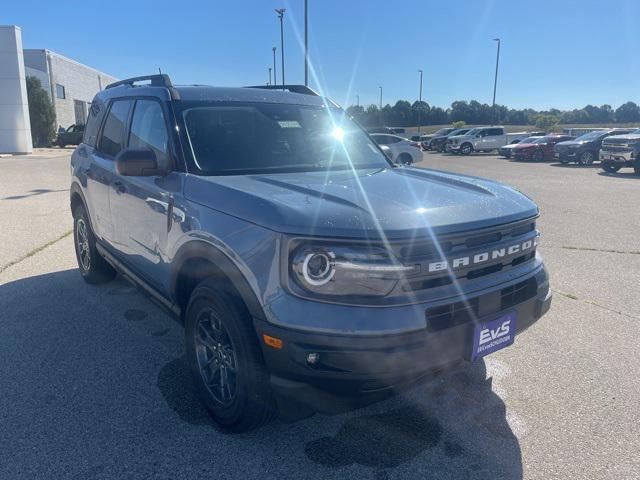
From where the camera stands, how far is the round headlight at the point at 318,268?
92.0 inches

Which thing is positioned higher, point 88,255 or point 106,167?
point 106,167

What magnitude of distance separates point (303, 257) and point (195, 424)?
1.36 meters

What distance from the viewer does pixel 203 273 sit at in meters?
2.92

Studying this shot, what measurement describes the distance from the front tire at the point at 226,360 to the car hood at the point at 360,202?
477 millimetres

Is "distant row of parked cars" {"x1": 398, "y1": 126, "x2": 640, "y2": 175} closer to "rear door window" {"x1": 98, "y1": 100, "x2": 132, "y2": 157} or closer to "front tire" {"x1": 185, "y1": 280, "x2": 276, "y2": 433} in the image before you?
"rear door window" {"x1": 98, "y1": 100, "x2": 132, "y2": 157}

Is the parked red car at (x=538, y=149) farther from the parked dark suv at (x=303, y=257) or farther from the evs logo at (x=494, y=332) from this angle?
the evs logo at (x=494, y=332)

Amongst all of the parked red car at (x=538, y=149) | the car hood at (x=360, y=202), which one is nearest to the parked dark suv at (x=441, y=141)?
the parked red car at (x=538, y=149)

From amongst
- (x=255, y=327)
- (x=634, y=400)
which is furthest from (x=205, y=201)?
(x=634, y=400)

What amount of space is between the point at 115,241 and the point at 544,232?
21.3 feet

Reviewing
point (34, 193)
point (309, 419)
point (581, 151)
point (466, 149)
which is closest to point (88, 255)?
point (309, 419)

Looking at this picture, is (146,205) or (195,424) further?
(146,205)

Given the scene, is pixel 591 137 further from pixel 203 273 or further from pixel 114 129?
pixel 203 273

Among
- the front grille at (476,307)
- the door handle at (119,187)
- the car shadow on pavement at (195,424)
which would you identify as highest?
the door handle at (119,187)

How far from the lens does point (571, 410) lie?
10.4ft
